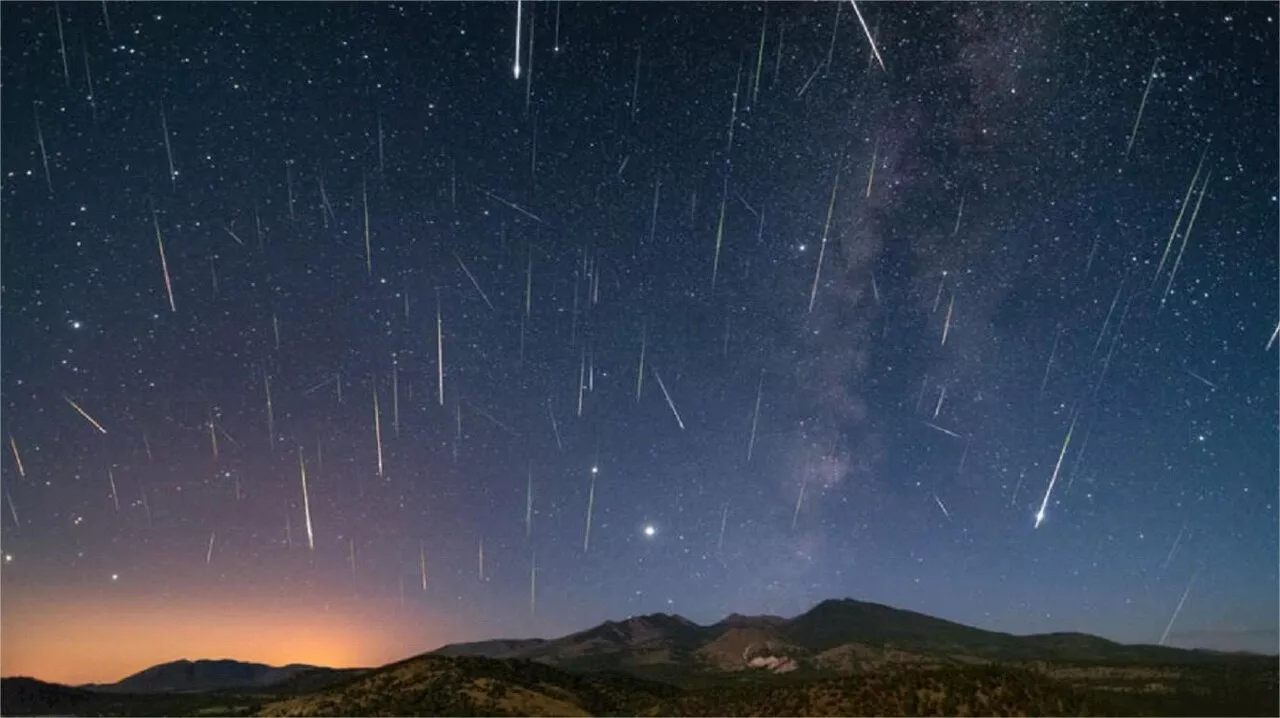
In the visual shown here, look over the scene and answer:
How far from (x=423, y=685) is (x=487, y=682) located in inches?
203

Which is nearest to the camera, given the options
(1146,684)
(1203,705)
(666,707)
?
(666,707)

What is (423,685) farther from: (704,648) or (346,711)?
(704,648)

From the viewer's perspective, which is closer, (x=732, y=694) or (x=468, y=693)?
(x=732, y=694)

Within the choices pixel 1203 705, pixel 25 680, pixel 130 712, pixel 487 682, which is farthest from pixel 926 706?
pixel 25 680

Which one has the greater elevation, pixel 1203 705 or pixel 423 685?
pixel 423 685

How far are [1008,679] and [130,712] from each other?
95.2 m

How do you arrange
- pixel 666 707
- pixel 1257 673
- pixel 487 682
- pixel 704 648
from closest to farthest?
pixel 666 707
pixel 487 682
pixel 1257 673
pixel 704 648

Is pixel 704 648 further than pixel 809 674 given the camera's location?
Yes

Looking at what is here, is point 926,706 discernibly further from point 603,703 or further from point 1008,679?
point 603,703

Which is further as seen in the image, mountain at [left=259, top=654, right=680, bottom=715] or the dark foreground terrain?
mountain at [left=259, top=654, right=680, bottom=715]

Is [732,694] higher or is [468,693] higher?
[468,693]

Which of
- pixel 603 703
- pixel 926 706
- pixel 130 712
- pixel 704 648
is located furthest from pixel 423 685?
pixel 704 648

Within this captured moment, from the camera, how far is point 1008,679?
45.7 metres

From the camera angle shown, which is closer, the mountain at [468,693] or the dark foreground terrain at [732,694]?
the dark foreground terrain at [732,694]
